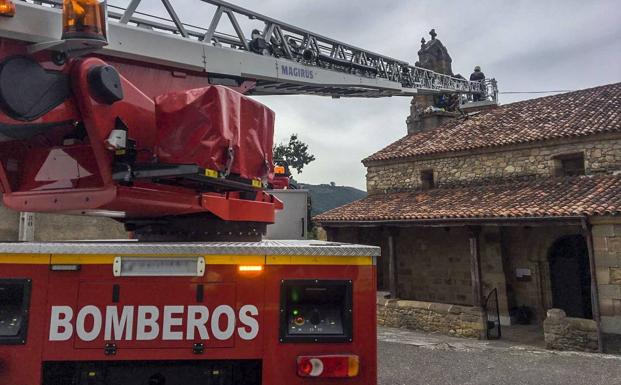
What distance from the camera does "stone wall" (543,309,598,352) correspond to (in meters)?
9.80

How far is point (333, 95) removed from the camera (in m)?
9.40

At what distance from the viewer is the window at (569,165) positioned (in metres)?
13.4

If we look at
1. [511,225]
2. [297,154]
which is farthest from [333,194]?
[511,225]

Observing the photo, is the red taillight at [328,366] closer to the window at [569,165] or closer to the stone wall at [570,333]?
the stone wall at [570,333]

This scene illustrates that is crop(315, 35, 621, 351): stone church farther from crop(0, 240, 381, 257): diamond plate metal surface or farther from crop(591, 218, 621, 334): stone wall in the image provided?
crop(0, 240, 381, 257): diamond plate metal surface

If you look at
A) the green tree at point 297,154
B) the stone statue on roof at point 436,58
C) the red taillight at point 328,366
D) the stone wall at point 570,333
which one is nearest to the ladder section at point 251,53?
the red taillight at point 328,366

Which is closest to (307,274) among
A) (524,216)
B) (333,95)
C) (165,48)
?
(165,48)

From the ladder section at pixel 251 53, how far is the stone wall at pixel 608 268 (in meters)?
6.12

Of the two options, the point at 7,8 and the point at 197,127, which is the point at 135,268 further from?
the point at 7,8

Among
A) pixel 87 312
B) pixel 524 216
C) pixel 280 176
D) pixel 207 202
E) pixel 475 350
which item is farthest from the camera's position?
pixel 524 216

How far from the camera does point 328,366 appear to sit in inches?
111

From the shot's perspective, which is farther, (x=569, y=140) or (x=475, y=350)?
(x=569, y=140)

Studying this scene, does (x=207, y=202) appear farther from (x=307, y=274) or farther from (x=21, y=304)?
(x=21, y=304)

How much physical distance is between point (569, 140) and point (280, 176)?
392 inches
